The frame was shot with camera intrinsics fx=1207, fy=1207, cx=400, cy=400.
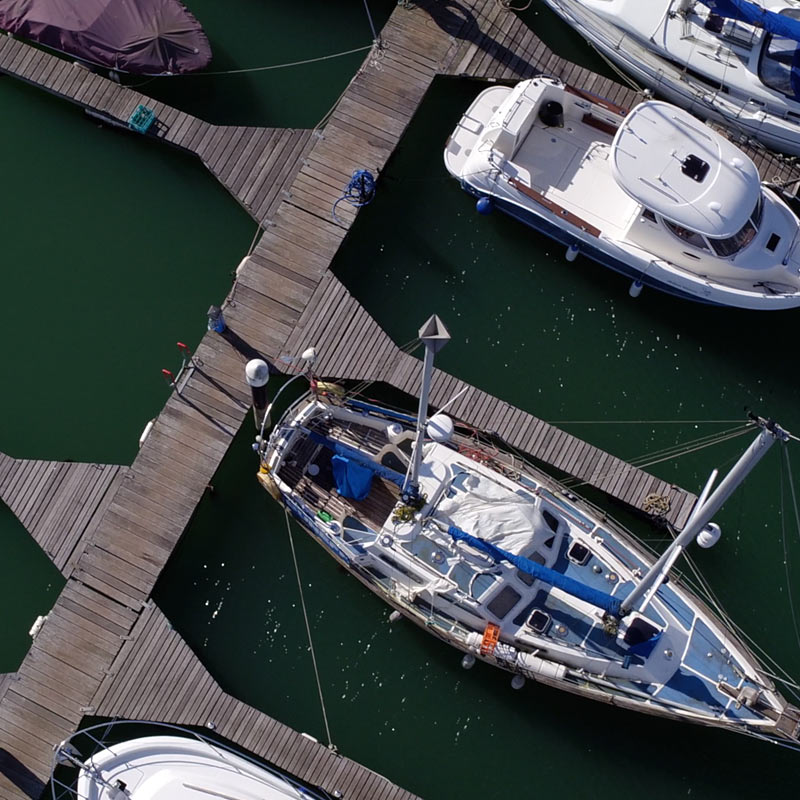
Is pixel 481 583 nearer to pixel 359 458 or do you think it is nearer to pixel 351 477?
pixel 351 477

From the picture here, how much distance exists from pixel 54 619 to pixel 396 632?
7507 mm

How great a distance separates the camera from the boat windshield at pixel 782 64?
2745 centimetres

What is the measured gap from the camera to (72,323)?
2866cm

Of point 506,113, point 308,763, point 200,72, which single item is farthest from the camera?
point 200,72

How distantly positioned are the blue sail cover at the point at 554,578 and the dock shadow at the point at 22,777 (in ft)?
34.4

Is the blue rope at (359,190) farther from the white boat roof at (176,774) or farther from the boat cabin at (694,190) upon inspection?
the white boat roof at (176,774)

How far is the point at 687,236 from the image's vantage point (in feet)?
88.2

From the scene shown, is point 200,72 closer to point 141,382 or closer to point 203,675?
point 141,382

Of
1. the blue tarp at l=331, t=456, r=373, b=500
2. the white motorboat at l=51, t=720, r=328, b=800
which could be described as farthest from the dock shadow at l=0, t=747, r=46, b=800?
the blue tarp at l=331, t=456, r=373, b=500

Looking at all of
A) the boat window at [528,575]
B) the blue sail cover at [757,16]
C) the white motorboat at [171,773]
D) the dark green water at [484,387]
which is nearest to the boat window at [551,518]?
the boat window at [528,575]

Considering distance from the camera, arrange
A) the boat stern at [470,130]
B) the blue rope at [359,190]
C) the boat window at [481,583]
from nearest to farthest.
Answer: the boat window at [481,583] → the blue rope at [359,190] → the boat stern at [470,130]

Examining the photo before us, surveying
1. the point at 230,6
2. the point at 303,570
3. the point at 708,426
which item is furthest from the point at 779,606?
the point at 230,6

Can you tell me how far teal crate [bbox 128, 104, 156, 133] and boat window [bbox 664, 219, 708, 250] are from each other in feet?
40.6

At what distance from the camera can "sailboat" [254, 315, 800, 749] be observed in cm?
2497
